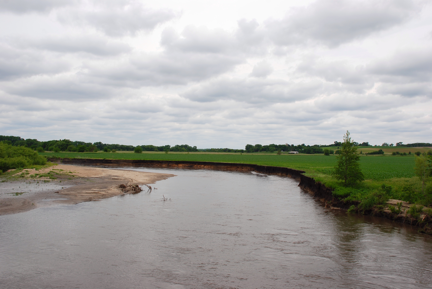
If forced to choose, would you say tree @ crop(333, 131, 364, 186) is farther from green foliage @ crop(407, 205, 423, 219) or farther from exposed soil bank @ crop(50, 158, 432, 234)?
green foliage @ crop(407, 205, 423, 219)

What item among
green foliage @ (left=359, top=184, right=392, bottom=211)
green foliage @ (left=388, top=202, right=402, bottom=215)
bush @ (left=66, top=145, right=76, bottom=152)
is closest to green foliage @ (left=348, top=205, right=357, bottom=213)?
green foliage @ (left=359, top=184, right=392, bottom=211)

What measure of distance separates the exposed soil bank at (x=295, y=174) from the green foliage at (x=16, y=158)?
28.6m

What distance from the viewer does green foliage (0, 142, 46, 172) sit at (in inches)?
1432

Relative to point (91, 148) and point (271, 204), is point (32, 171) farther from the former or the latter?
point (91, 148)

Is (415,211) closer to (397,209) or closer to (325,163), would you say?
(397,209)

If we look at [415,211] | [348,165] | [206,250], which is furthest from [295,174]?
[206,250]

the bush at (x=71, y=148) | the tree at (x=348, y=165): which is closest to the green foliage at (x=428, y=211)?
the tree at (x=348, y=165)

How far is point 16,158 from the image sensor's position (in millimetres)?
38531

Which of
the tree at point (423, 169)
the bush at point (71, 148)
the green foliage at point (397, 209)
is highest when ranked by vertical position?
the bush at point (71, 148)

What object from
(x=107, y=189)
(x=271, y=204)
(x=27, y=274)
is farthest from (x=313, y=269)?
(x=107, y=189)

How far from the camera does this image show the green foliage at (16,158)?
36.4 metres

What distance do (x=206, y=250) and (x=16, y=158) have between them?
38.6 meters

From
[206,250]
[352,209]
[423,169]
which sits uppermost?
[423,169]

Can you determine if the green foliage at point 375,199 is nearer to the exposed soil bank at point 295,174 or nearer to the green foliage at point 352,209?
the exposed soil bank at point 295,174
